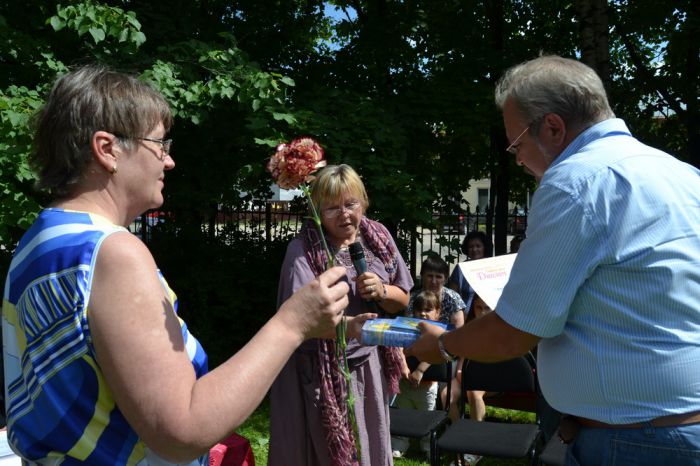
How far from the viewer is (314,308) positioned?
151 cm

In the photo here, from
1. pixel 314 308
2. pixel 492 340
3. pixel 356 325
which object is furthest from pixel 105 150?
pixel 356 325

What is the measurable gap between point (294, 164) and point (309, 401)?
1.58 meters

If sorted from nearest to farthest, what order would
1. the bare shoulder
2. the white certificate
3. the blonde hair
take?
the bare shoulder
the blonde hair
the white certificate

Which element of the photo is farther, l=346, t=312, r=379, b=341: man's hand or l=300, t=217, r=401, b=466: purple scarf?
l=300, t=217, r=401, b=466: purple scarf

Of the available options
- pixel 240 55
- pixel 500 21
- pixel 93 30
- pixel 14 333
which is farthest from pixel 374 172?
pixel 14 333

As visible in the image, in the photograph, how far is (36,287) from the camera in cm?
137

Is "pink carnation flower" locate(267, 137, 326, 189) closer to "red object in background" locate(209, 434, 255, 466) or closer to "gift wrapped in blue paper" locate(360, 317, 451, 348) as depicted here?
"gift wrapped in blue paper" locate(360, 317, 451, 348)

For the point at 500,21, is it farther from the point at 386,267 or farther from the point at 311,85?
the point at 386,267

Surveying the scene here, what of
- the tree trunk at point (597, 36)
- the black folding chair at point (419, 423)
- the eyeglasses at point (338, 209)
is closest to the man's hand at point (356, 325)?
the eyeglasses at point (338, 209)

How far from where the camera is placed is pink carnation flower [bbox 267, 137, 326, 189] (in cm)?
213

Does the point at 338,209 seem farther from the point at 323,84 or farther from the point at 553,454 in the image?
the point at 323,84

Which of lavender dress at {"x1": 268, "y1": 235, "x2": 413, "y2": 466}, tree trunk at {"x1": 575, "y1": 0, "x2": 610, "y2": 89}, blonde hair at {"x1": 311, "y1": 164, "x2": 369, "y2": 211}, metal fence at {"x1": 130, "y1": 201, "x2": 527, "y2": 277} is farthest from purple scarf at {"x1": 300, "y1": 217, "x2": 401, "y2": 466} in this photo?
tree trunk at {"x1": 575, "y1": 0, "x2": 610, "y2": 89}

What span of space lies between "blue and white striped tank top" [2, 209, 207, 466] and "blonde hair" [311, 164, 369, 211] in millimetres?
2011

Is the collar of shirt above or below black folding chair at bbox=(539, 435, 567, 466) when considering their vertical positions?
above
